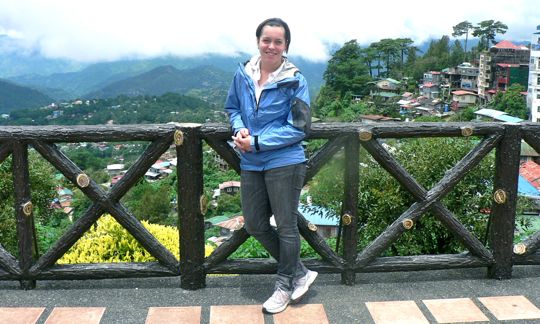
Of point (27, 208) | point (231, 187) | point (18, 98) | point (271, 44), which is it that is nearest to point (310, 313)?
point (271, 44)

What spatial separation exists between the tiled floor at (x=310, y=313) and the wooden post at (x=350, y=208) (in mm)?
317

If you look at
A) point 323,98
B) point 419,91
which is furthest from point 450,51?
point 323,98

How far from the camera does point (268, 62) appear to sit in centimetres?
276

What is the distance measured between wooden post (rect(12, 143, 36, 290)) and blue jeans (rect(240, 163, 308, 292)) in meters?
1.38

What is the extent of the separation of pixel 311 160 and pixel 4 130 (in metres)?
1.86

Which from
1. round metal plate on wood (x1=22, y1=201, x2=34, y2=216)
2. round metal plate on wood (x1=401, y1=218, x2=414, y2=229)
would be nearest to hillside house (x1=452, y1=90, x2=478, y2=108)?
round metal plate on wood (x1=401, y1=218, x2=414, y2=229)

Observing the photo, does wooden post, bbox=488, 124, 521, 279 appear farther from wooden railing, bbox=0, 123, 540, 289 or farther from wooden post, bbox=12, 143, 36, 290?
wooden post, bbox=12, 143, 36, 290

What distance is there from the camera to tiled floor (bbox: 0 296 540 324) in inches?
114

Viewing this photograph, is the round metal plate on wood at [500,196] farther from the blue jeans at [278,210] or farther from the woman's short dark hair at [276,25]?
the woman's short dark hair at [276,25]

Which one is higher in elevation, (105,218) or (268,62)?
(268,62)

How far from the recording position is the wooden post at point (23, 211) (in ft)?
10.3

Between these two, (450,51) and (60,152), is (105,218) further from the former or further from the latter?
(450,51)

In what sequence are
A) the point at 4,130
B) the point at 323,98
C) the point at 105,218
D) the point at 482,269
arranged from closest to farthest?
the point at 4,130, the point at 482,269, the point at 105,218, the point at 323,98

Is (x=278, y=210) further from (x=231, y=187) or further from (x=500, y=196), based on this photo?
(x=231, y=187)
